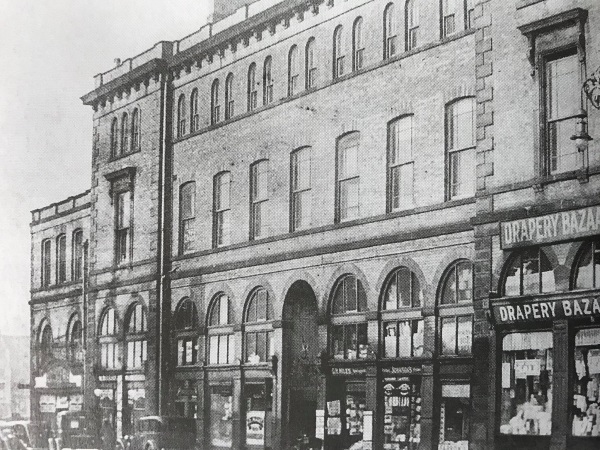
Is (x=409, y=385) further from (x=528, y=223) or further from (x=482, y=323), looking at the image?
(x=528, y=223)

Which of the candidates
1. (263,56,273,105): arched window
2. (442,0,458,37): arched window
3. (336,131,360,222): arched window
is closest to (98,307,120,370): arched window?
(263,56,273,105): arched window

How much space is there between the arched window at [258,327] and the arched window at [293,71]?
216 inches

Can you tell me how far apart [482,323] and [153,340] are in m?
13.7

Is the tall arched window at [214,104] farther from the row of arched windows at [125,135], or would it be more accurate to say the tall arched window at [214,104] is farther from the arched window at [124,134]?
the arched window at [124,134]

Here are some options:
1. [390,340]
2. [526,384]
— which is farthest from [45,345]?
[526,384]

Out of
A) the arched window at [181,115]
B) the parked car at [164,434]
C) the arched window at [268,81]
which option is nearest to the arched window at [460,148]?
the arched window at [268,81]

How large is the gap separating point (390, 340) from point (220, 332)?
719 cm

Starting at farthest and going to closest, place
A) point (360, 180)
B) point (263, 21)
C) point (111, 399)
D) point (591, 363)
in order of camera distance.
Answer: point (111, 399)
point (263, 21)
point (360, 180)
point (591, 363)

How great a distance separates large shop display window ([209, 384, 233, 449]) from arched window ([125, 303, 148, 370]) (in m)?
3.39

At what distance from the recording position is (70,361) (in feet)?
130

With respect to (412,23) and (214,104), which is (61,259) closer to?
(214,104)

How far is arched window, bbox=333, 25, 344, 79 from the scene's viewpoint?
2512cm

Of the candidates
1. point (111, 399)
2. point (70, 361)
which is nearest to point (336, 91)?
point (111, 399)

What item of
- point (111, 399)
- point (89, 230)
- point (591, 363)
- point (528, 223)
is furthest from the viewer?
point (89, 230)
